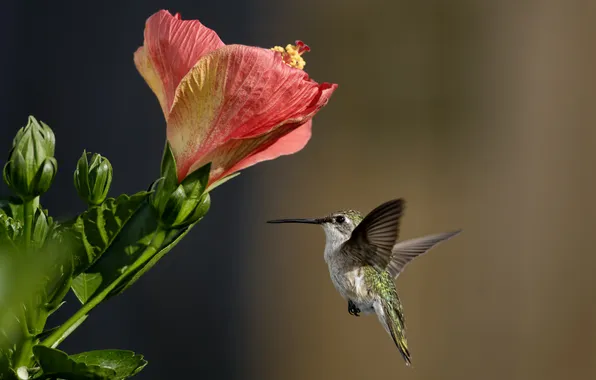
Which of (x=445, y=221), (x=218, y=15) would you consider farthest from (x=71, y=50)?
(x=445, y=221)

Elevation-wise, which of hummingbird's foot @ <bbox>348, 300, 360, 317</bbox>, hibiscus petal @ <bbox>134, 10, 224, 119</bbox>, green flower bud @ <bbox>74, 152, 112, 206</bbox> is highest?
hibiscus petal @ <bbox>134, 10, 224, 119</bbox>

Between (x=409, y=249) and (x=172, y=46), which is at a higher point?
(x=172, y=46)

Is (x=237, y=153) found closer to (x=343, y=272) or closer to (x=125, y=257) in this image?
(x=125, y=257)

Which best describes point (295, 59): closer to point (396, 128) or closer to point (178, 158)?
point (178, 158)

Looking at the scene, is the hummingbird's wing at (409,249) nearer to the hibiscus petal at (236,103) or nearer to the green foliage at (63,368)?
the hibiscus petal at (236,103)

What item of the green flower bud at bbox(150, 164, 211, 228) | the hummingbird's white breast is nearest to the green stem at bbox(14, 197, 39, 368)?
the green flower bud at bbox(150, 164, 211, 228)

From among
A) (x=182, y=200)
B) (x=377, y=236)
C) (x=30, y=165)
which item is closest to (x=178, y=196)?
(x=182, y=200)

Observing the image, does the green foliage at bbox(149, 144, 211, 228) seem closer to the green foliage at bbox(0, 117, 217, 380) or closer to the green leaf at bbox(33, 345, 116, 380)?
the green foliage at bbox(0, 117, 217, 380)
